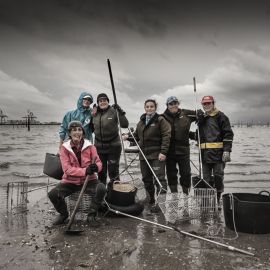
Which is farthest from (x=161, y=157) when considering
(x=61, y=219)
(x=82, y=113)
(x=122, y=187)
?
(x=61, y=219)

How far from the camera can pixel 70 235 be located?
3.84m

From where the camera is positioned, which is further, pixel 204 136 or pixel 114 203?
pixel 204 136

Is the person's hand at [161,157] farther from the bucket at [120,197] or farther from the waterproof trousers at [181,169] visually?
the bucket at [120,197]

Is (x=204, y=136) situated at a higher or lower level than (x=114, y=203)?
higher

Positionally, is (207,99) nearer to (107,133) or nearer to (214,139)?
(214,139)

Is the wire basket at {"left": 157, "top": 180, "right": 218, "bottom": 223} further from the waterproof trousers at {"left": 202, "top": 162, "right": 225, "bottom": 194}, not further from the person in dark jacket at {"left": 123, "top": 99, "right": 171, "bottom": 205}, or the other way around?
the person in dark jacket at {"left": 123, "top": 99, "right": 171, "bottom": 205}

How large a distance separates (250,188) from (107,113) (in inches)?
214

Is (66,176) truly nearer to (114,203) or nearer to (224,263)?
(114,203)

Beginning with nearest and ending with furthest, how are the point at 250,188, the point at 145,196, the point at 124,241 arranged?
the point at 124,241, the point at 145,196, the point at 250,188

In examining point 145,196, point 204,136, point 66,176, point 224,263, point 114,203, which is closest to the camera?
point 224,263

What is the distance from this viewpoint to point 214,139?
5.04 metres

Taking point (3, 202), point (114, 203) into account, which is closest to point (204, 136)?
point (114, 203)

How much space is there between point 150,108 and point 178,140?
897 mm

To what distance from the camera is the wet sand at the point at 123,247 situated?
9.82 ft
